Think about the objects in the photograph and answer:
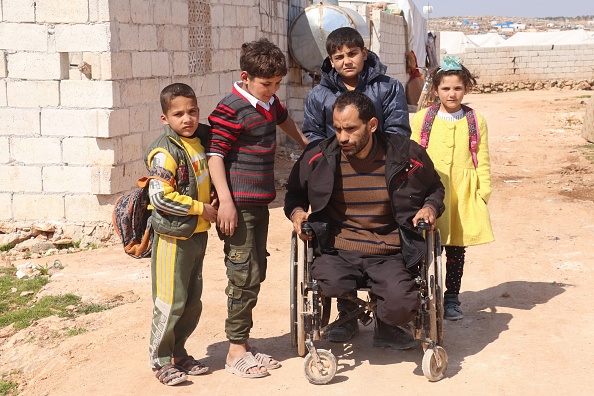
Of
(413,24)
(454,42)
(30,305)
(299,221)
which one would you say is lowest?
(30,305)

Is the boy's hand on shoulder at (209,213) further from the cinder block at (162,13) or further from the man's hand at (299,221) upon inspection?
the cinder block at (162,13)

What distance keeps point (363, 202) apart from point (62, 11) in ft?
14.4

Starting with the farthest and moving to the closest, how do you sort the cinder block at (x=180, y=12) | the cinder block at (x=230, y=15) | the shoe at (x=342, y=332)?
the cinder block at (x=230, y=15), the cinder block at (x=180, y=12), the shoe at (x=342, y=332)

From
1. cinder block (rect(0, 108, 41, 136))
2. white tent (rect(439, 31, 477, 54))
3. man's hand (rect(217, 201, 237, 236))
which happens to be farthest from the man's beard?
white tent (rect(439, 31, 477, 54))

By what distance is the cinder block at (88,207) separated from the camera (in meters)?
7.70

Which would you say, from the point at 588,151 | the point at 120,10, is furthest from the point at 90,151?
the point at 588,151

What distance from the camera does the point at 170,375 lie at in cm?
417

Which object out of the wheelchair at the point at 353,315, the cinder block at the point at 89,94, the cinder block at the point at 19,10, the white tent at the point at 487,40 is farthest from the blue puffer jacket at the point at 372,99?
the white tent at the point at 487,40

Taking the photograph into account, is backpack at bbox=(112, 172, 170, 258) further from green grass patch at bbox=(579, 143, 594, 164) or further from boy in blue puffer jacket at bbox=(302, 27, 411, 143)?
green grass patch at bbox=(579, 143, 594, 164)

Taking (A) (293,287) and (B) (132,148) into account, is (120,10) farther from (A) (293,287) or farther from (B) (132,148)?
(A) (293,287)

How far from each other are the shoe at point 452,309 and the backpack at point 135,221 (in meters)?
2.02

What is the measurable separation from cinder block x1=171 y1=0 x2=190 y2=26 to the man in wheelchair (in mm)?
5084

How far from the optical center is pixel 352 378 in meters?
4.17

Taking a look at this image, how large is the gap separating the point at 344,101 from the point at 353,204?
1.85 feet
